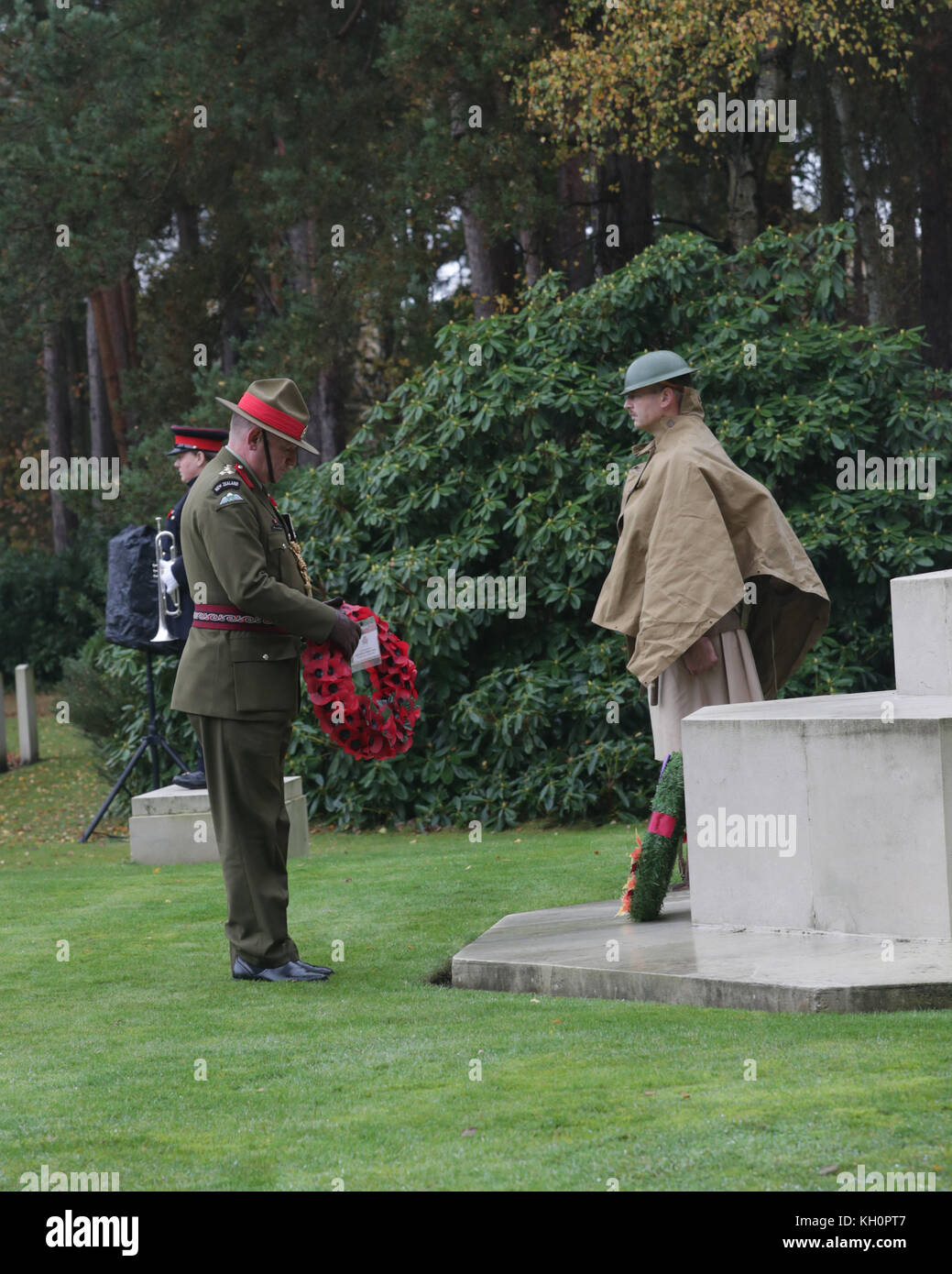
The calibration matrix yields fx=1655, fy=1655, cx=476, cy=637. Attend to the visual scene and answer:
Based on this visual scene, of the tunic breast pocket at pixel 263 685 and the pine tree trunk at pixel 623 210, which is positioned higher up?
the pine tree trunk at pixel 623 210

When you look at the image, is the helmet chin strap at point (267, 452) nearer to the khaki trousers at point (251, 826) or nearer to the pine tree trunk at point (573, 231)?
the khaki trousers at point (251, 826)

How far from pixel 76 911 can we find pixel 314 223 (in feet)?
46.7

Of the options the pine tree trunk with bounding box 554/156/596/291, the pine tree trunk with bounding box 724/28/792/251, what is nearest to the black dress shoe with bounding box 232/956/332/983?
the pine tree trunk with bounding box 724/28/792/251

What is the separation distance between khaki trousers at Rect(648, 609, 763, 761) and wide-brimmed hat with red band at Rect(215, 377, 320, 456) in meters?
1.83

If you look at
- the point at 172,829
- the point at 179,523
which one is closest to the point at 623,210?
the point at 179,523

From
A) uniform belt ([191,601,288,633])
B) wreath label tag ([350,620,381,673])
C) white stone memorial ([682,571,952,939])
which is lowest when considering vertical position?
white stone memorial ([682,571,952,939])

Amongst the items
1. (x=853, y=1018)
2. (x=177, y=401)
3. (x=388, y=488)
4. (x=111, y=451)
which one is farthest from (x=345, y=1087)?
(x=111, y=451)

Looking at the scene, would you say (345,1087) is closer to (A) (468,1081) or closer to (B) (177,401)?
(A) (468,1081)

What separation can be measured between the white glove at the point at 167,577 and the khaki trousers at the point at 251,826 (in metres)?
5.26

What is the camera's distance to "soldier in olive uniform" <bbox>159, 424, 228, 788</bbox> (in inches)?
389

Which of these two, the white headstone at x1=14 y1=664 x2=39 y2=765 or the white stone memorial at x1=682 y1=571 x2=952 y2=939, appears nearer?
the white stone memorial at x1=682 y1=571 x2=952 y2=939

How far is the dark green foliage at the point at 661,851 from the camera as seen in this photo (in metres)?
6.51

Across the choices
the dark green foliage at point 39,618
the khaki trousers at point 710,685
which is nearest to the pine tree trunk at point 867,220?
the dark green foliage at point 39,618

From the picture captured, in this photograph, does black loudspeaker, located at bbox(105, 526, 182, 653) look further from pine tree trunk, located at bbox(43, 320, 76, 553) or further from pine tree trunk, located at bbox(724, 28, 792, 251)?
pine tree trunk, located at bbox(43, 320, 76, 553)
